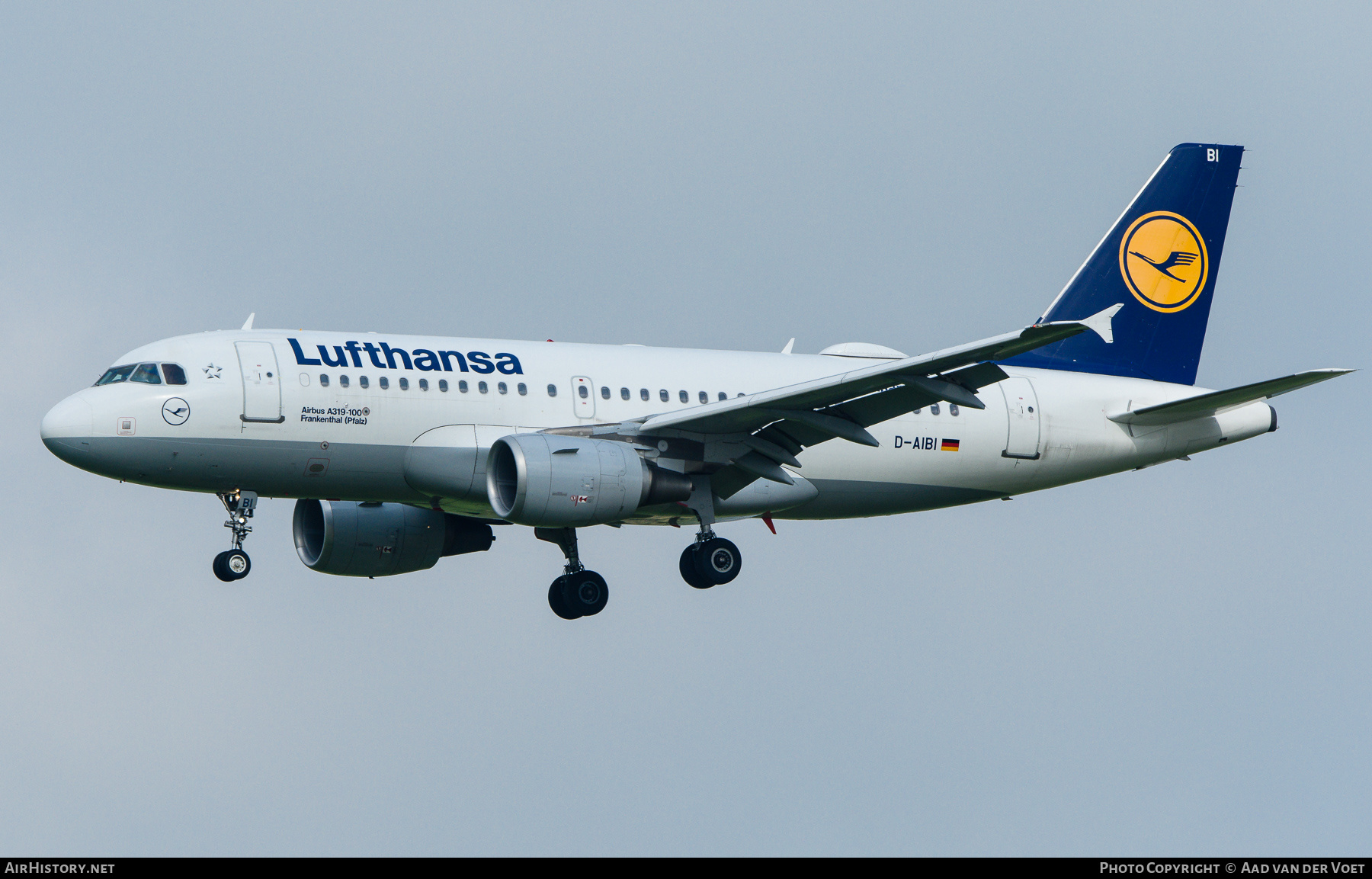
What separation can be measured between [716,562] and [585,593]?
12.0 ft

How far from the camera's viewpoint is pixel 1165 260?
40.1m

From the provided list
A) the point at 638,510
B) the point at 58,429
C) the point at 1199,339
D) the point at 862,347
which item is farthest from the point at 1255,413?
the point at 58,429

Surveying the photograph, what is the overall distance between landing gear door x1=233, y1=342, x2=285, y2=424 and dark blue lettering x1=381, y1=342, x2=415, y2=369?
1.98m

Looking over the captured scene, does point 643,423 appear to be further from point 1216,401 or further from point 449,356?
point 1216,401

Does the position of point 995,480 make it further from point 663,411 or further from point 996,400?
point 663,411

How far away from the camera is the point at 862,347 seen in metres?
37.9

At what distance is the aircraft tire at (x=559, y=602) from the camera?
3659 cm

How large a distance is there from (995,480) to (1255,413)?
5693 millimetres

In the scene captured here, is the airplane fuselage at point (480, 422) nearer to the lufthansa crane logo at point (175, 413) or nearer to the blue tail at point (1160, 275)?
the lufthansa crane logo at point (175, 413)

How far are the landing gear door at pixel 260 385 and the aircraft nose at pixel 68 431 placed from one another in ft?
8.55

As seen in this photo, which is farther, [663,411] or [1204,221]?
[1204,221]

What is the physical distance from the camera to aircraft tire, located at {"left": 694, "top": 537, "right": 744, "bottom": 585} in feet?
112

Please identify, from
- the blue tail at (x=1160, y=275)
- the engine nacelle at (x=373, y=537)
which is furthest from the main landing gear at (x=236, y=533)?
the blue tail at (x=1160, y=275)

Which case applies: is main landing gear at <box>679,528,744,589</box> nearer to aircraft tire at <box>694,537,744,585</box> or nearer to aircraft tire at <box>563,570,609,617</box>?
aircraft tire at <box>694,537,744,585</box>
